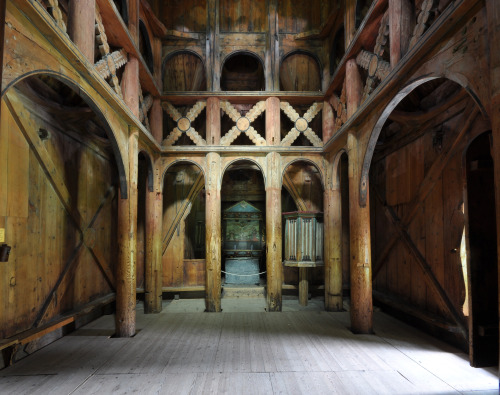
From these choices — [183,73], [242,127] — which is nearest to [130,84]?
[242,127]

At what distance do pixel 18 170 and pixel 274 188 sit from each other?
4.83m

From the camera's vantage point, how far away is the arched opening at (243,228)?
9.12 metres

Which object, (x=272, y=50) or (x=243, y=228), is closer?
(x=272, y=50)

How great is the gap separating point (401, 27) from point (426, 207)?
10.6 feet

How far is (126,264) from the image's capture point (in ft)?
16.4

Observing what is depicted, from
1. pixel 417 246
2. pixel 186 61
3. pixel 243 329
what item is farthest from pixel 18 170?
pixel 417 246

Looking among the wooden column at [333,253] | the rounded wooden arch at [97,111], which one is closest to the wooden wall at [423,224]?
the wooden column at [333,253]

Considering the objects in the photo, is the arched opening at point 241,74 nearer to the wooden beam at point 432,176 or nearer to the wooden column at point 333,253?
the wooden column at point 333,253

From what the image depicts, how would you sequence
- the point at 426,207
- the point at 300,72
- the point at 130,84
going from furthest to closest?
the point at 300,72 → the point at 426,207 → the point at 130,84

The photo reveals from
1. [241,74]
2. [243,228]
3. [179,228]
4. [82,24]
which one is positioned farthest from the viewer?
[243,228]

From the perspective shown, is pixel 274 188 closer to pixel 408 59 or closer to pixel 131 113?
pixel 131 113

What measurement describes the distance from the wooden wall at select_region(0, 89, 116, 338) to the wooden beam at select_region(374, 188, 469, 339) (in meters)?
6.51

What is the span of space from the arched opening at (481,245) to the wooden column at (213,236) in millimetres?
4793

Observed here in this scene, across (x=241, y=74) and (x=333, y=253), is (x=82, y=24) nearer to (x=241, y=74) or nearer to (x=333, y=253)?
(x=241, y=74)
